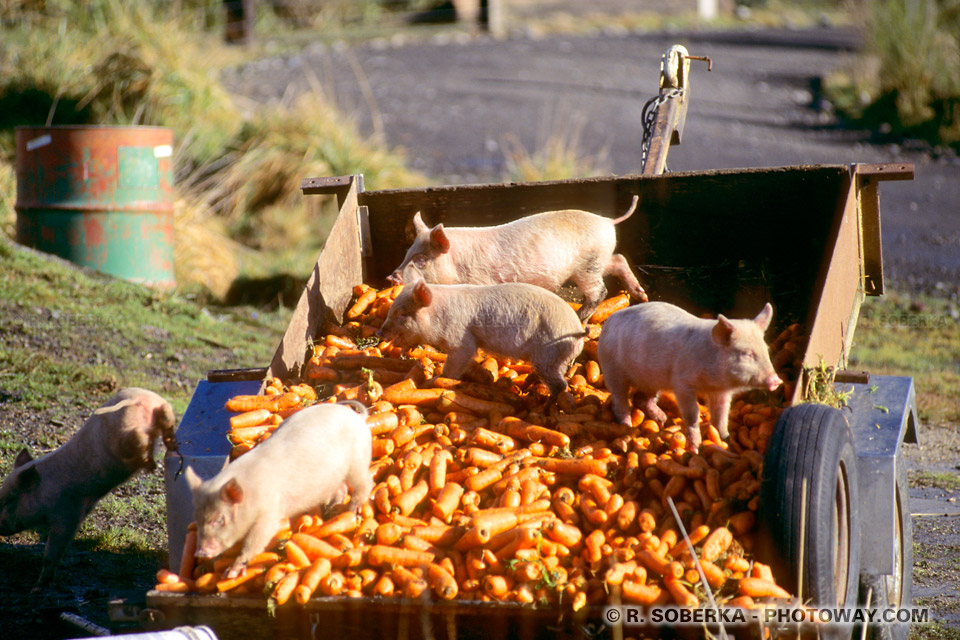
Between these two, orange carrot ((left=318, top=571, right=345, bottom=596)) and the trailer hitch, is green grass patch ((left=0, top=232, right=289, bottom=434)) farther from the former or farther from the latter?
orange carrot ((left=318, top=571, right=345, bottom=596))

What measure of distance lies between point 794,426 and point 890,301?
767cm

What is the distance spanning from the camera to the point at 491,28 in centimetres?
2534

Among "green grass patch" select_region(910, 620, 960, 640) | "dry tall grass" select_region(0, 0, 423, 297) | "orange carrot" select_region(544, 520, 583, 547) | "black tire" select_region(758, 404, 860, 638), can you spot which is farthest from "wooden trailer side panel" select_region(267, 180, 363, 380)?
"dry tall grass" select_region(0, 0, 423, 297)

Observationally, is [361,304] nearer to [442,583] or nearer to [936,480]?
[442,583]

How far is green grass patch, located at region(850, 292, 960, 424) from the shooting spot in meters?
7.80

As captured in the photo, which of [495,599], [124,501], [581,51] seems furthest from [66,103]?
[581,51]

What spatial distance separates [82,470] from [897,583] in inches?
147

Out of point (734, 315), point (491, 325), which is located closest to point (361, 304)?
point (491, 325)

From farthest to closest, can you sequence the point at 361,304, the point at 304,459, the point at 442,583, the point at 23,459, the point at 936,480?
the point at 936,480
the point at 361,304
the point at 23,459
the point at 304,459
the point at 442,583

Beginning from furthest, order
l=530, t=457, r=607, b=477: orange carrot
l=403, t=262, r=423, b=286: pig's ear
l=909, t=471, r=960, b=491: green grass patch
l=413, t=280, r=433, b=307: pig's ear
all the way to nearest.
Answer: l=909, t=471, r=960, b=491: green grass patch < l=403, t=262, r=423, b=286: pig's ear < l=413, t=280, r=433, b=307: pig's ear < l=530, t=457, r=607, b=477: orange carrot

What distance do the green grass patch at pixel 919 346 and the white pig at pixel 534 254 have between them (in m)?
3.52

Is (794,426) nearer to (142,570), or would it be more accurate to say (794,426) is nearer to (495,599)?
(495,599)

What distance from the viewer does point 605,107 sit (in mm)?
18188

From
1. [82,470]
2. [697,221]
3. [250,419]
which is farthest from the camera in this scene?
[697,221]
